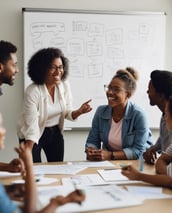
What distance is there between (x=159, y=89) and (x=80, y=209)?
1160 mm

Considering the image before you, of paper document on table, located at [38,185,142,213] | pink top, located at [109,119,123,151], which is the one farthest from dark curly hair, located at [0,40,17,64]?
paper document on table, located at [38,185,142,213]

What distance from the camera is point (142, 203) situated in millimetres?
1451

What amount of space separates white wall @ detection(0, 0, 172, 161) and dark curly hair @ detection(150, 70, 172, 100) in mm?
1370

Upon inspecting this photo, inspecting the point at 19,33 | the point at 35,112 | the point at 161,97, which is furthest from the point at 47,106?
the point at 19,33

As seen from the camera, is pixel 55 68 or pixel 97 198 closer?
pixel 97 198

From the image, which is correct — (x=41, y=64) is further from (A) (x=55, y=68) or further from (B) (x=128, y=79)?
(B) (x=128, y=79)

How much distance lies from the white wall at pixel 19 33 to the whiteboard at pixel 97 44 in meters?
0.07

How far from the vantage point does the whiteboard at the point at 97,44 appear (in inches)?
130

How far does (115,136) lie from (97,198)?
3.26 ft

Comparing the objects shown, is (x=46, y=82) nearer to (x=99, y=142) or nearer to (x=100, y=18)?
(x=99, y=142)

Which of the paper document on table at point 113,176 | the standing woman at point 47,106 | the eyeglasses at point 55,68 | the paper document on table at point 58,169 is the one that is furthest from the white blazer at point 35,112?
the paper document on table at point 113,176

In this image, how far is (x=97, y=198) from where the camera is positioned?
4.82 ft

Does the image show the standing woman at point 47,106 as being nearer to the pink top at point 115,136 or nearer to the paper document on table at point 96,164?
the pink top at point 115,136

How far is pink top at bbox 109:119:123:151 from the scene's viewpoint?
7.95 ft
